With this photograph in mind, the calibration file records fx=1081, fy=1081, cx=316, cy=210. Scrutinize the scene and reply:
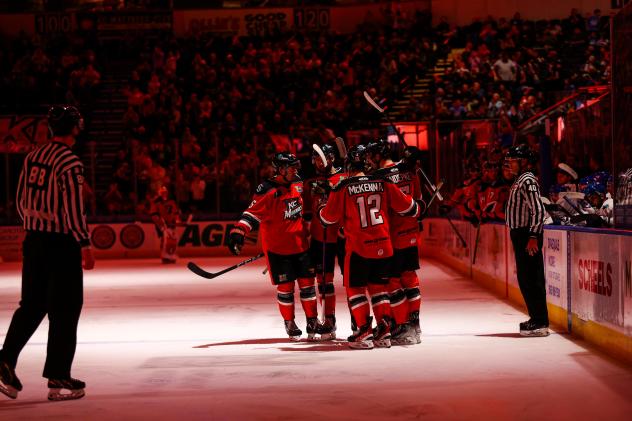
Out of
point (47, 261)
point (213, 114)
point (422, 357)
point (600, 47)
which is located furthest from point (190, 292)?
point (600, 47)

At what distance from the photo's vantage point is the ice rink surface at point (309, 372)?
6523 mm

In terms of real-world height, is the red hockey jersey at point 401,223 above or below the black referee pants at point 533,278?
above

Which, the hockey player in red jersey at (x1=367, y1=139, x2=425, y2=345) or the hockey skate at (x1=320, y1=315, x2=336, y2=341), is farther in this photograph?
the hockey skate at (x1=320, y1=315, x2=336, y2=341)

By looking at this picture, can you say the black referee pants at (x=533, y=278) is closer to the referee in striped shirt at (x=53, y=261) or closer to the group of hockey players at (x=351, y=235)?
the group of hockey players at (x=351, y=235)

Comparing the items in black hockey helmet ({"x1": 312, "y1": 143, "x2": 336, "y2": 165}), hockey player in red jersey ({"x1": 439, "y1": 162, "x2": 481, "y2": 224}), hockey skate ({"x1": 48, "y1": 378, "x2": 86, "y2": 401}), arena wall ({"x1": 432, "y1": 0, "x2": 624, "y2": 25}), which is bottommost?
hockey skate ({"x1": 48, "y1": 378, "x2": 86, "y2": 401})

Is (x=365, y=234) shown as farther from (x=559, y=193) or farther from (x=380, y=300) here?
(x=559, y=193)

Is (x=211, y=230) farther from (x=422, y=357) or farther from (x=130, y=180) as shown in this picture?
(x=422, y=357)

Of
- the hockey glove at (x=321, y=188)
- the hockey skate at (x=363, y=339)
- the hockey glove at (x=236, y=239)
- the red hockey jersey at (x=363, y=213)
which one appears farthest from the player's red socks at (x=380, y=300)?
the hockey glove at (x=236, y=239)

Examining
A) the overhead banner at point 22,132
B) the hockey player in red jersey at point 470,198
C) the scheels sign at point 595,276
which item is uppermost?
the overhead banner at point 22,132

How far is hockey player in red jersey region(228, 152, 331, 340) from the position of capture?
9891 millimetres

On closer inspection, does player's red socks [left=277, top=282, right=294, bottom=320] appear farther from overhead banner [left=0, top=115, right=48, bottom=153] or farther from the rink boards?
overhead banner [left=0, top=115, right=48, bottom=153]

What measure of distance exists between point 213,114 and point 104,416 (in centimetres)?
2129

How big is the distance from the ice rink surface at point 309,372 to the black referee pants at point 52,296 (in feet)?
1.07

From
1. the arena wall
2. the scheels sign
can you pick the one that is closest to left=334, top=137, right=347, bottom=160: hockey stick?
the scheels sign
